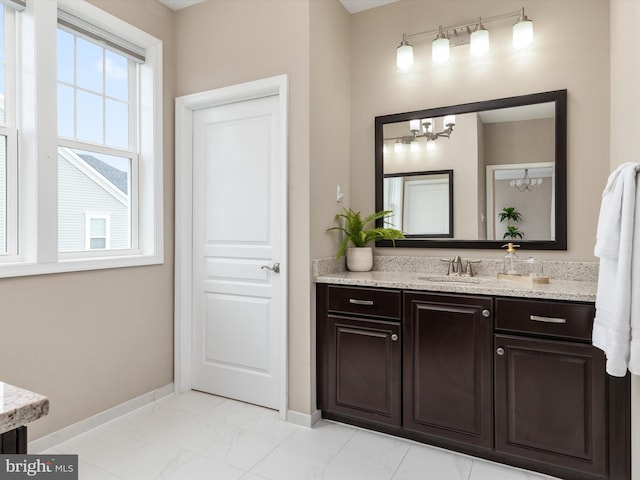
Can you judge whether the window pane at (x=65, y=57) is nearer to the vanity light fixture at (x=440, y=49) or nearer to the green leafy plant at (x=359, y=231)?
the green leafy plant at (x=359, y=231)

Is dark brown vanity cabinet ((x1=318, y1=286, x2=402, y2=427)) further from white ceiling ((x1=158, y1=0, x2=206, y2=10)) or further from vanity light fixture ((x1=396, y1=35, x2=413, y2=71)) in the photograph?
white ceiling ((x1=158, y1=0, x2=206, y2=10))

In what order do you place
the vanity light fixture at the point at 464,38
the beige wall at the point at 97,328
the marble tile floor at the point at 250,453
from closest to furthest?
the marble tile floor at the point at 250,453
the beige wall at the point at 97,328
the vanity light fixture at the point at 464,38

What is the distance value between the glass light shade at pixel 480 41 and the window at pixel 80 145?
2095 millimetres

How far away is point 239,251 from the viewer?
108 inches

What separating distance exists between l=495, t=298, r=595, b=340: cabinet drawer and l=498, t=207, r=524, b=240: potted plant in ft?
2.11

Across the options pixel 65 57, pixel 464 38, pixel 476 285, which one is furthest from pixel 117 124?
pixel 476 285

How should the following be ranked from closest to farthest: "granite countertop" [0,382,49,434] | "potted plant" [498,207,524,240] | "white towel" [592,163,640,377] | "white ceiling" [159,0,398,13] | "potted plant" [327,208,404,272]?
"granite countertop" [0,382,49,434], "white towel" [592,163,640,377], "potted plant" [498,207,524,240], "potted plant" [327,208,404,272], "white ceiling" [159,0,398,13]

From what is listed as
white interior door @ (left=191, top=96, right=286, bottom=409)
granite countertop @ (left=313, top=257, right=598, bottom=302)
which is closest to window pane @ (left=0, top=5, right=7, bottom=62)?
white interior door @ (left=191, top=96, right=286, bottom=409)

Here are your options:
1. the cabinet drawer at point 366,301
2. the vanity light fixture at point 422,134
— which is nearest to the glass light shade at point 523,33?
the vanity light fixture at point 422,134

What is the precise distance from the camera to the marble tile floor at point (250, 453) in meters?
1.95

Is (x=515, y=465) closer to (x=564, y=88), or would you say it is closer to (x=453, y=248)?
(x=453, y=248)

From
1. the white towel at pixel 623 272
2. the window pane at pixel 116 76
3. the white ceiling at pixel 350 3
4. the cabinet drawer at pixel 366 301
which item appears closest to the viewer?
the white towel at pixel 623 272

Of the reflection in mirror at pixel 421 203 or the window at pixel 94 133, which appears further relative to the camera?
the reflection in mirror at pixel 421 203

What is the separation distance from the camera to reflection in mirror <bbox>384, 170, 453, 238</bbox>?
8.77ft
